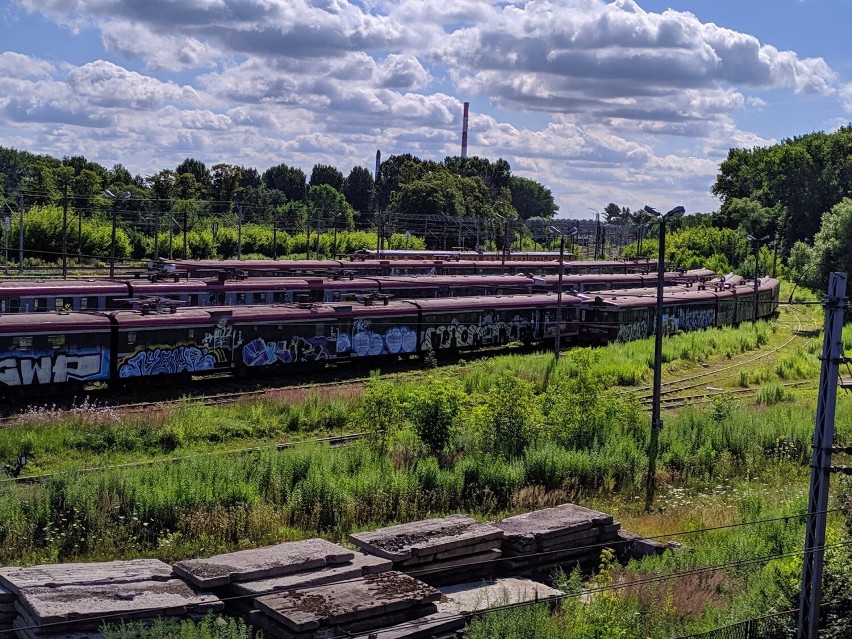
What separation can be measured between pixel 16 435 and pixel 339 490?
821 centimetres

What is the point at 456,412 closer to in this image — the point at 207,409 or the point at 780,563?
the point at 207,409

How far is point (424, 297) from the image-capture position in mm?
42500

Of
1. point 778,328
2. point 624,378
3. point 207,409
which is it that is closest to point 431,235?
point 778,328

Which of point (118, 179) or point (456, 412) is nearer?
point (456, 412)

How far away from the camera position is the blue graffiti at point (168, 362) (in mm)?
27328

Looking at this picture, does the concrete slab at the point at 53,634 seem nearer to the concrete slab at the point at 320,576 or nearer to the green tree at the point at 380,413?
the concrete slab at the point at 320,576

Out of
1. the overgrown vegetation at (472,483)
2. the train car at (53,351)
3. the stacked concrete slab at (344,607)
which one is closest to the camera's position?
the stacked concrete slab at (344,607)

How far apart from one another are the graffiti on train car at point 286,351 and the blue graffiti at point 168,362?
146cm

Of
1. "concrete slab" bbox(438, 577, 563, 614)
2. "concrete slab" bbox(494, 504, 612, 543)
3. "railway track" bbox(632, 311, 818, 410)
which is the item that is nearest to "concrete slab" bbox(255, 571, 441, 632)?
"concrete slab" bbox(438, 577, 563, 614)

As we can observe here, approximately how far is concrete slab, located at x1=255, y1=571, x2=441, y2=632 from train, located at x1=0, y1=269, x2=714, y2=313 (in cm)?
1999

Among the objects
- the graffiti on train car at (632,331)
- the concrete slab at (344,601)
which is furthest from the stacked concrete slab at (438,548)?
the graffiti on train car at (632,331)

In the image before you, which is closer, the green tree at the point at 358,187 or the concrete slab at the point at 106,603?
the concrete slab at the point at 106,603

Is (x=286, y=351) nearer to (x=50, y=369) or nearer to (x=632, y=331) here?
(x=50, y=369)

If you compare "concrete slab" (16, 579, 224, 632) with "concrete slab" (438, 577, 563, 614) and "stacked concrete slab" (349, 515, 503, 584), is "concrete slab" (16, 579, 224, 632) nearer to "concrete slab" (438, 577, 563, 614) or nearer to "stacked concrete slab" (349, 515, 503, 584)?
"stacked concrete slab" (349, 515, 503, 584)
